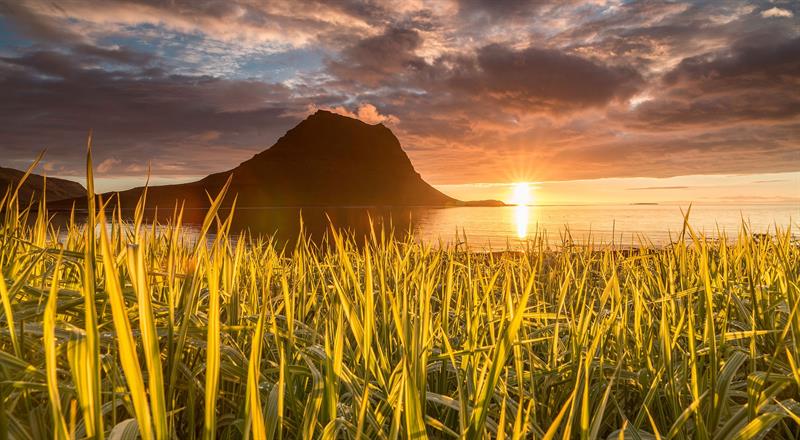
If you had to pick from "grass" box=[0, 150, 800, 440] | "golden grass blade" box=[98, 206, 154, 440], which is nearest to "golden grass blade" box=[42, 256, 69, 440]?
"grass" box=[0, 150, 800, 440]

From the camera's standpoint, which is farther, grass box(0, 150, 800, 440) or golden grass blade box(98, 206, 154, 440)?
grass box(0, 150, 800, 440)

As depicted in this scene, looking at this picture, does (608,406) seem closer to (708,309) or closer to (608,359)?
(608,359)

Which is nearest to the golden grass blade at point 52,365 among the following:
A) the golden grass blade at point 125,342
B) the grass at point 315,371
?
the grass at point 315,371

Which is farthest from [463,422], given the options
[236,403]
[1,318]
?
[1,318]

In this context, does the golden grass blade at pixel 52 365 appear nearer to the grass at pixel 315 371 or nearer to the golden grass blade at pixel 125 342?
the grass at pixel 315 371

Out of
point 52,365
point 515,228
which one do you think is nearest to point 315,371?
point 52,365

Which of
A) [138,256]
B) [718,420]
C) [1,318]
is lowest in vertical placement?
[718,420]

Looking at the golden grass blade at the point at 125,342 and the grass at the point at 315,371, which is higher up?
the golden grass blade at the point at 125,342

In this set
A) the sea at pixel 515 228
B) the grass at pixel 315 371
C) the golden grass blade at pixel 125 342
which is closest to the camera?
the golden grass blade at pixel 125 342

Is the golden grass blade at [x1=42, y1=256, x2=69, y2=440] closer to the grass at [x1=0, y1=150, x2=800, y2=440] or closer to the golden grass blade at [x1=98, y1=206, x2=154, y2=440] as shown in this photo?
the grass at [x1=0, y1=150, x2=800, y2=440]

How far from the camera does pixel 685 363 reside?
72.6 inches

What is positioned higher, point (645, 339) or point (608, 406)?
point (645, 339)

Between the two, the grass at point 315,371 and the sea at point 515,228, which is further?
the sea at point 515,228

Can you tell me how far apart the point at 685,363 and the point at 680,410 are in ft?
0.65
